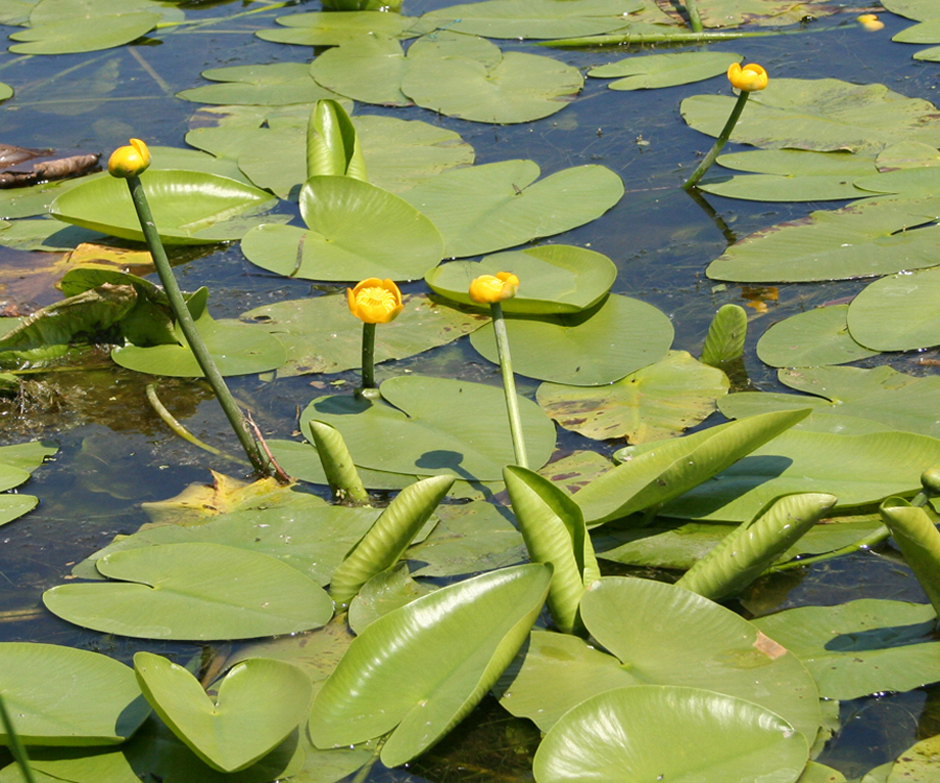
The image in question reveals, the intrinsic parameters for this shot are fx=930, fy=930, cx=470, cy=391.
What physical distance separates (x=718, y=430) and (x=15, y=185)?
2.73 m

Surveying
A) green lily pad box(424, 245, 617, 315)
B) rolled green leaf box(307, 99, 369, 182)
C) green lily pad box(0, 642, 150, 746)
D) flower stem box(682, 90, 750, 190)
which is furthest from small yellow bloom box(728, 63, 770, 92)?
green lily pad box(0, 642, 150, 746)

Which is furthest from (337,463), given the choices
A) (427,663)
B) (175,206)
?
(175,206)

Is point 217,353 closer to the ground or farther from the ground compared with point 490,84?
closer to the ground

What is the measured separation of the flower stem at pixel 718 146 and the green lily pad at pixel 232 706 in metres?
2.13

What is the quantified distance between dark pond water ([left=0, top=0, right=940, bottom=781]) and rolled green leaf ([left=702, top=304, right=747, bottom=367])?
0.07 m

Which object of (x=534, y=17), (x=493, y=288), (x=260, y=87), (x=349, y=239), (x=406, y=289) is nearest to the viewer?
(x=493, y=288)

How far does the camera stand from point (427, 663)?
140 cm

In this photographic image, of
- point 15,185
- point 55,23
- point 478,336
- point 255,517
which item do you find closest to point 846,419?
point 478,336

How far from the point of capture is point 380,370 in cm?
229

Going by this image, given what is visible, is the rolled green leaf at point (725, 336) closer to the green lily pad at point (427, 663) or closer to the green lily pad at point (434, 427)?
the green lily pad at point (434, 427)

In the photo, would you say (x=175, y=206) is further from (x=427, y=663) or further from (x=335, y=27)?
(x=427, y=663)

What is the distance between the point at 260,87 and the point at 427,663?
313 cm

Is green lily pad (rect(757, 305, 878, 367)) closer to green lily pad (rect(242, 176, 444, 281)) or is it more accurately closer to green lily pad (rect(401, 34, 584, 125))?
green lily pad (rect(242, 176, 444, 281))

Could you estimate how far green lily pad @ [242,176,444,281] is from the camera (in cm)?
Answer: 261
